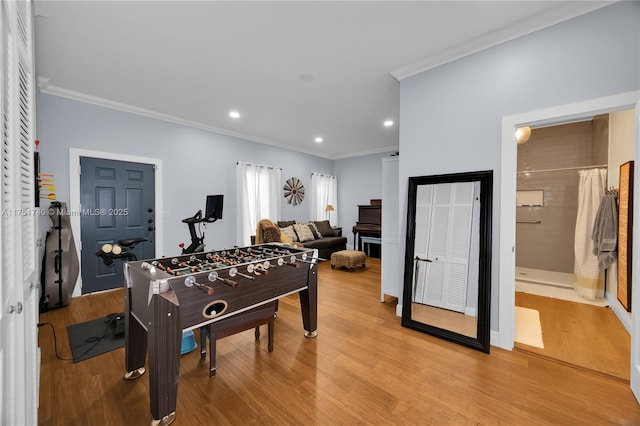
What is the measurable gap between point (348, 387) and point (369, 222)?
477 cm

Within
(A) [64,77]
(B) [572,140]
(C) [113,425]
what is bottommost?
(C) [113,425]

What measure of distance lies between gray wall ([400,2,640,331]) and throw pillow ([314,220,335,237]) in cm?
394

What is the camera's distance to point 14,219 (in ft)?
3.47

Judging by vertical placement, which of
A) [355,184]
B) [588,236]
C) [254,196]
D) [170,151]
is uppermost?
[170,151]

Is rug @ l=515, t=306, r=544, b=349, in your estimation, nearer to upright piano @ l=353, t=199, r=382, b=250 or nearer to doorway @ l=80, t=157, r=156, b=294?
upright piano @ l=353, t=199, r=382, b=250

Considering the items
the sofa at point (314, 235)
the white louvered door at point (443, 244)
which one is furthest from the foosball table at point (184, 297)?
the sofa at point (314, 235)

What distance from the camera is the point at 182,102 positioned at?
3.83 meters

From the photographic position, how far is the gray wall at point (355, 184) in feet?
22.6

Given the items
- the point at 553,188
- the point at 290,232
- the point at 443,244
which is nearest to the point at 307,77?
the point at 443,244

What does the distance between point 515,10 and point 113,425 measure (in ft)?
12.9

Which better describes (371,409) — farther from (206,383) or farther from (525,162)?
(525,162)

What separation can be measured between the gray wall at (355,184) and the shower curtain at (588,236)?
12.3 feet

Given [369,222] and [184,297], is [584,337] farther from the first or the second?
[369,222]

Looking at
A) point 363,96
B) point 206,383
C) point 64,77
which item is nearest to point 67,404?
point 206,383
